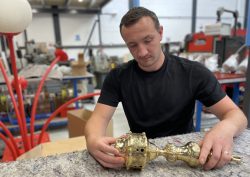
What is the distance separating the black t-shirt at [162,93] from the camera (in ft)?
3.11

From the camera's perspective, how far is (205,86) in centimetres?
93

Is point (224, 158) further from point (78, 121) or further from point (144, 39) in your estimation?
point (78, 121)

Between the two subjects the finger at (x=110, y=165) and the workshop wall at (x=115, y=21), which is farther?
the workshop wall at (x=115, y=21)

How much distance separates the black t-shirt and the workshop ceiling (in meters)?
5.18

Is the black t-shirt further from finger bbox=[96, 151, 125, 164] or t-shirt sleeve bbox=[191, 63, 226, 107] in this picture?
finger bbox=[96, 151, 125, 164]

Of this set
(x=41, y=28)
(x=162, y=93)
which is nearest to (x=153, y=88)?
(x=162, y=93)

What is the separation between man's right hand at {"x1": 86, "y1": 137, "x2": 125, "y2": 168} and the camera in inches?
20.0

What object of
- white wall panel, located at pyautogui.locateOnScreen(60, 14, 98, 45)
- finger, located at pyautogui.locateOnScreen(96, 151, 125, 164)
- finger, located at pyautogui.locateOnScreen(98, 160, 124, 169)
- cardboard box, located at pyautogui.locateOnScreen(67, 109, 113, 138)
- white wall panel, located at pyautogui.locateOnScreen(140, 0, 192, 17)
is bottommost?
cardboard box, located at pyautogui.locateOnScreen(67, 109, 113, 138)

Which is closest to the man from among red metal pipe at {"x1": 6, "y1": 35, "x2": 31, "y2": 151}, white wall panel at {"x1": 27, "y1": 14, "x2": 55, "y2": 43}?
red metal pipe at {"x1": 6, "y1": 35, "x2": 31, "y2": 151}

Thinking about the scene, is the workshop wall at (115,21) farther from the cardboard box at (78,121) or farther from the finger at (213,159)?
the finger at (213,159)

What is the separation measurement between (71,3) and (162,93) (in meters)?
5.66

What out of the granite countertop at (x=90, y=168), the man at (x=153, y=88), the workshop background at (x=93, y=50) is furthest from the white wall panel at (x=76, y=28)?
the granite countertop at (x=90, y=168)

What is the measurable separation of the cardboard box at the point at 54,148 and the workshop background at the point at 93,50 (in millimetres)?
28

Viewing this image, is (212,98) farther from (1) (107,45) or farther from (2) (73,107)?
(1) (107,45)
